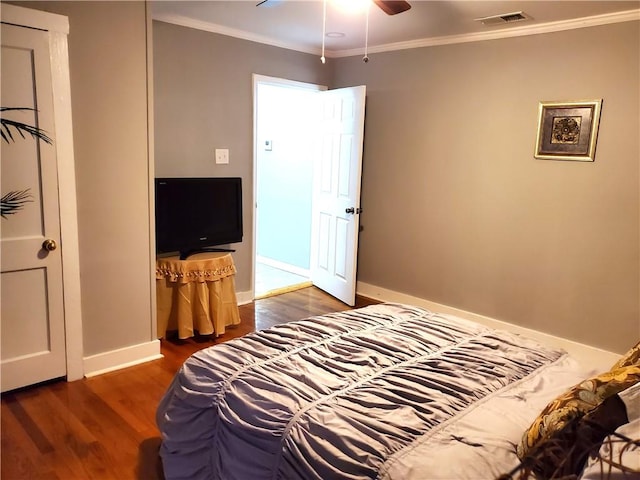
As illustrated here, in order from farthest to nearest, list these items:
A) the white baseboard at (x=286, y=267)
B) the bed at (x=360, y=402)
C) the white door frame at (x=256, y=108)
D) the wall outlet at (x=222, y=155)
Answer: the white baseboard at (x=286, y=267), the white door frame at (x=256, y=108), the wall outlet at (x=222, y=155), the bed at (x=360, y=402)

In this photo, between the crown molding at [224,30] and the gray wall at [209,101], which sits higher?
the crown molding at [224,30]

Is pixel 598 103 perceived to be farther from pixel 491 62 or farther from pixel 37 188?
pixel 37 188

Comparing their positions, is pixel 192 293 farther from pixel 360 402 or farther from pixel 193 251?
pixel 360 402

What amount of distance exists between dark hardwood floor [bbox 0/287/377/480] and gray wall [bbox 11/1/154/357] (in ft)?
0.91

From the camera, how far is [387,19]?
11.7 feet

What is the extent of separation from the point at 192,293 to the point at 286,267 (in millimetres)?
2249

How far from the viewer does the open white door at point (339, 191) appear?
449 centimetres

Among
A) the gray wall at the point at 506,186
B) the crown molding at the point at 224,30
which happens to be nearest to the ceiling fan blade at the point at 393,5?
the gray wall at the point at 506,186

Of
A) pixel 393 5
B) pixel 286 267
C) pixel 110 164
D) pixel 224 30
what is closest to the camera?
pixel 393 5

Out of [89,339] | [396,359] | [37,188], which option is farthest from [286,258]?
[396,359]

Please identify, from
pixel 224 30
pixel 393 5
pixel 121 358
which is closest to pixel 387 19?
pixel 393 5

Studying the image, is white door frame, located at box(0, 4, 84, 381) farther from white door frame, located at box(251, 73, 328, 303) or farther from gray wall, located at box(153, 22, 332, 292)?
white door frame, located at box(251, 73, 328, 303)

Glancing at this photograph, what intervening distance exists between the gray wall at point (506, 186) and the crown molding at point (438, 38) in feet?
0.16

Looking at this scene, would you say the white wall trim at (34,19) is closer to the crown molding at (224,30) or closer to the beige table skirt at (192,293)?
the crown molding at (224,30)
